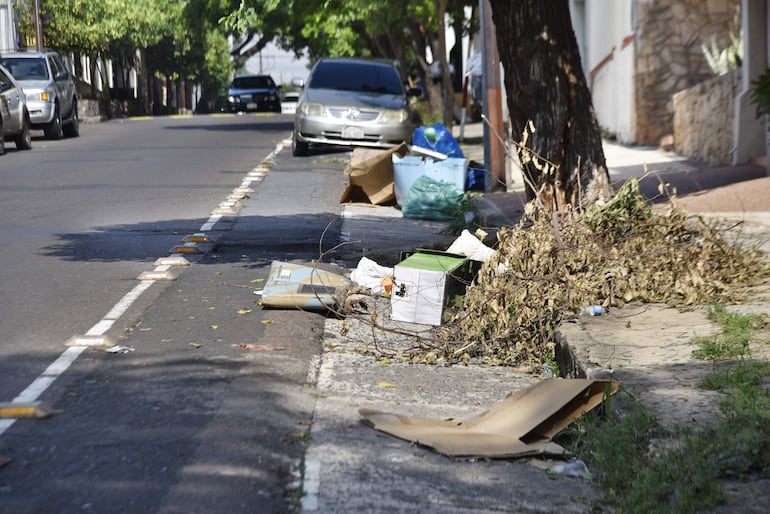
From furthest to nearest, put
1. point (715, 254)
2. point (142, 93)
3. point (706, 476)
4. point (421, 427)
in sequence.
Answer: point (142, 93) → point (715, 254) → point (421, 427) → point (706, 476)

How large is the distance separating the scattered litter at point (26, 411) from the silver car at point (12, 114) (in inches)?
697

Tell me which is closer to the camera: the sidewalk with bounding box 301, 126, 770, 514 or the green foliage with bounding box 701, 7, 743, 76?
the sidewalk with bounding box 301, 126, 770, 514

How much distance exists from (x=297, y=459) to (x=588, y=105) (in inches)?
217

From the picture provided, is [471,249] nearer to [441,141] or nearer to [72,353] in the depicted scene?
[72,353]

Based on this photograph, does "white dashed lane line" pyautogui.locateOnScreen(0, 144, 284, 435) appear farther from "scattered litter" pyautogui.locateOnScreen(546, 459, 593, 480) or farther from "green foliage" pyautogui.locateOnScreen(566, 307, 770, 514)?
"green foliage" pyautogui.locateOnScreen(566, 307, 770, 514)

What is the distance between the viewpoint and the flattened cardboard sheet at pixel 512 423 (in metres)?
4.97

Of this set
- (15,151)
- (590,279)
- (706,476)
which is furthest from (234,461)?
(15,151)

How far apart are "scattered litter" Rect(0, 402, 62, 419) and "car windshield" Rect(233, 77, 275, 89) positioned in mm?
43823

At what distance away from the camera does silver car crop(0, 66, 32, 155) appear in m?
22.5

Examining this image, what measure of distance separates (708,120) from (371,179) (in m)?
5.81

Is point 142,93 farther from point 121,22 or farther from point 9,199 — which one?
point 9,199

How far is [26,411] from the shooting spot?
5398mm

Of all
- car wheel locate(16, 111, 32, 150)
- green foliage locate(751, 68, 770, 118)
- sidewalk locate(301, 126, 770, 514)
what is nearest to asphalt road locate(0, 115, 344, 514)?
sidewalk locate(301, 126, 770, 514)

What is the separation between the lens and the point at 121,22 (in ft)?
155
